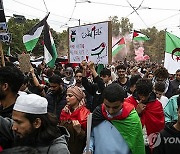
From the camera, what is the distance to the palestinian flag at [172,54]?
9.16 meters

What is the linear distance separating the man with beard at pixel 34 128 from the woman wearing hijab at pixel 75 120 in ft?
4.29

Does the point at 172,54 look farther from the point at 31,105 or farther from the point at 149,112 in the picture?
the point at 31,105

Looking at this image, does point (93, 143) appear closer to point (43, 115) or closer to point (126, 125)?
point (126, 125)

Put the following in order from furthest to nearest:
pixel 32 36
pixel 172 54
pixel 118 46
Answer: pixel 118 46 < pixel 172 54 < pixel 32 36

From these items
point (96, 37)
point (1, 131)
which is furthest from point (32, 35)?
point (1, 131)

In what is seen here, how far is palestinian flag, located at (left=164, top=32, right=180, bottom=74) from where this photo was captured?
30.0ft

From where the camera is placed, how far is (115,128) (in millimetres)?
3336

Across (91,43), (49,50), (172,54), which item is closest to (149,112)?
(91,43)

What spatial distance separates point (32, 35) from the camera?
26.2 ft

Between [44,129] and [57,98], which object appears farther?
[57,98]

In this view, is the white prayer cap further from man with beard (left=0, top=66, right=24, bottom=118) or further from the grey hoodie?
man with beard (left=0, top=66, right=24, bottom=118)

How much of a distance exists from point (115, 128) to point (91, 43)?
11.0 ft

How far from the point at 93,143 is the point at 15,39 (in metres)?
31.4

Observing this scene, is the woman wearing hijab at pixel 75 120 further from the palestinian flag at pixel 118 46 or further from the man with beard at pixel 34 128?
the palestinian flag at pixel 118 46
